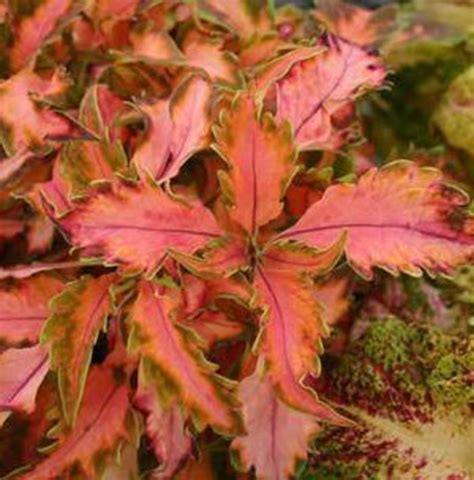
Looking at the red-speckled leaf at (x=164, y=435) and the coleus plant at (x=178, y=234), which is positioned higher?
the coleus plant at (x=178, y=234)

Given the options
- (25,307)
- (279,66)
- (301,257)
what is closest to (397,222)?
(301,257)

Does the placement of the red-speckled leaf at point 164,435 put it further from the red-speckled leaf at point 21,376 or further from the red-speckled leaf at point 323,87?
the red-speckled leaf at point 323,87

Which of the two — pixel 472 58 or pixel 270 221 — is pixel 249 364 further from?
pixel 472 58

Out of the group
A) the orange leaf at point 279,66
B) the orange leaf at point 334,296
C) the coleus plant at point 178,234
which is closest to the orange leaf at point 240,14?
the coleus plant at point 178,234

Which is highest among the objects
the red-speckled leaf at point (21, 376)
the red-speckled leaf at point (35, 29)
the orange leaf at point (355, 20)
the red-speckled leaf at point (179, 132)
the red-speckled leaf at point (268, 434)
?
the red-speckled leaf at point (35, 29)

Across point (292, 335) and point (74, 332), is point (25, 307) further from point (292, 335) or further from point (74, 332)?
point (292, 335)

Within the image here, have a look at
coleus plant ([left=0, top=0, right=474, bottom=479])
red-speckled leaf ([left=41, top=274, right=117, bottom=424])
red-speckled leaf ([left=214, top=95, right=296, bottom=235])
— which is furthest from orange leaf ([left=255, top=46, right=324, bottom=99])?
red-speckled leaf ([left=41, top=274, right=117, bottom=424])

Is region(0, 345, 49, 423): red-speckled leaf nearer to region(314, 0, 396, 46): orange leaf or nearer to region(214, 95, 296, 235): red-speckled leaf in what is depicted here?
region(214, 95, 296, 235): red-speckled leaf

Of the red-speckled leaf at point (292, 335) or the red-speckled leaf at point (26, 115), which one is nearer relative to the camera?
the red-speckled leaf at point (292, 335)
